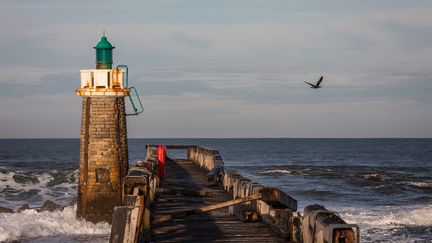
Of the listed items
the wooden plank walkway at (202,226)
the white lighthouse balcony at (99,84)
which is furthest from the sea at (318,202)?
the wooden plank walkway at (202,226)

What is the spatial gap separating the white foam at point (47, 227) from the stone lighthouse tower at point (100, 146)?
433mm

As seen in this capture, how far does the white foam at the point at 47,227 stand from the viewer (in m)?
29.1

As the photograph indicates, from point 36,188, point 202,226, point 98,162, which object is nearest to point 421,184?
point 36,188

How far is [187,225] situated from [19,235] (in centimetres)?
1630

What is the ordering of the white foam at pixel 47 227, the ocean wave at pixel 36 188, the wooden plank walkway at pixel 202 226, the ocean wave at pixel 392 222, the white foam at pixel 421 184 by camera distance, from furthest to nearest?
the white foam at pixel 421 184, the ocean wave at pixel 36 188, the ocean wave at pixel 392 222, the white foam at pixel 47 227, the wooden plank walkway at pixel 202 226

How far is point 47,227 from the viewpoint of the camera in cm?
3105

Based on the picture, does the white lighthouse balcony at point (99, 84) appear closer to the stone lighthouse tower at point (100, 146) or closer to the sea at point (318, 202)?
the stone lighthouse tower at point (100, 146)

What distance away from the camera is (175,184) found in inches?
1042

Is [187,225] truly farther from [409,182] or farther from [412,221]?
[409,182]

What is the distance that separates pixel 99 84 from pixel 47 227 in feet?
21.3

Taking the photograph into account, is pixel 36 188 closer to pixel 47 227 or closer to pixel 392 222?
pixel 47 227

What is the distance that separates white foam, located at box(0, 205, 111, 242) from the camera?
29109 millimetres

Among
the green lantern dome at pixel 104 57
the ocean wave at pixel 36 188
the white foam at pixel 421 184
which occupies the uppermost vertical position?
the green lantern dome at pixel 104 57

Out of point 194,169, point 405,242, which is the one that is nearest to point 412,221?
point 405,242
